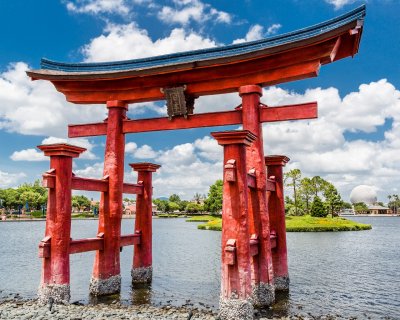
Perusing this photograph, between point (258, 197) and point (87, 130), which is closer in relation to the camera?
point (258, 197)

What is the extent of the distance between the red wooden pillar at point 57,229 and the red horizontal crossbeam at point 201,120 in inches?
109

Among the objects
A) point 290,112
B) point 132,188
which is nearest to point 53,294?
point 132,188

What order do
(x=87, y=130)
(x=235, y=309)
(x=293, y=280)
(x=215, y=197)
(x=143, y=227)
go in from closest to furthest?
(x=235, y=309) < (x=87, y=130) < (x=143, y=227) < (x=293, y=280) < (x=215, y=197)

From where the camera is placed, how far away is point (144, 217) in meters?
14.9

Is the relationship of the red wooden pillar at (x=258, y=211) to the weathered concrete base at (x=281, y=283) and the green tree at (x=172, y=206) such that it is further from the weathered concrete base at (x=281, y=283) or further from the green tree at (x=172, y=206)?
the green tree at (x=172, y=206)

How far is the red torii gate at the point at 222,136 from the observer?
9391 mm

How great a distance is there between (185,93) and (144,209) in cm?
518

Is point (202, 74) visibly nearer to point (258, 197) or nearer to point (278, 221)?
point (258, 197)

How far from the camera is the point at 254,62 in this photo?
37.8 feet

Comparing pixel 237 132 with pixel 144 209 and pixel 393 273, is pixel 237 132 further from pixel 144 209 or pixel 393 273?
pixel 393 273

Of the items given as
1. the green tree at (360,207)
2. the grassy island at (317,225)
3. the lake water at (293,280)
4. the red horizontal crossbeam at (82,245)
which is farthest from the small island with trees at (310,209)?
the green tree at (360,207)

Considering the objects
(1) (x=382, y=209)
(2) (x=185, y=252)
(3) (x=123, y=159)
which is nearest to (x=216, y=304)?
(3) (x=123, y=159)

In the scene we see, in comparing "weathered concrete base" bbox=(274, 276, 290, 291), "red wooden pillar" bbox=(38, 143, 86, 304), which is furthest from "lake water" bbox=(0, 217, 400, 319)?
"red wooden pillar" bbox=(38, 143, 86, 304)

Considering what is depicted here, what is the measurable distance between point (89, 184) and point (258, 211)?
548 cm
